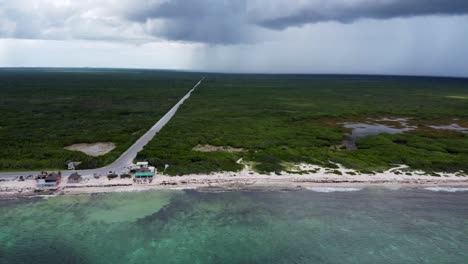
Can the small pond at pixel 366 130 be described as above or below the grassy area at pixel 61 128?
below

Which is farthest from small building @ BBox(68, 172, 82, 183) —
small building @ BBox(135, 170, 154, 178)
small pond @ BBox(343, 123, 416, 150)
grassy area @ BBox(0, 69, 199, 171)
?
small pond @ BBox(343, 123, 416, 150)

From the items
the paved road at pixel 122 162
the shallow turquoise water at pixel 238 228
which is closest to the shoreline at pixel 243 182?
the shallow turquoise water at pixel 238 228

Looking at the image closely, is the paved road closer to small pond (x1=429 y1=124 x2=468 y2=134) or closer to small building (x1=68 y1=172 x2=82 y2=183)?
small building (x1=68 y1=172 x2=82 y2=183)

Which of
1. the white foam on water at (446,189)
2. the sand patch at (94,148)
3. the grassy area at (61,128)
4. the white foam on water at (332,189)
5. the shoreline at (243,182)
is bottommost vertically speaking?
the white foam on water at (446,189)

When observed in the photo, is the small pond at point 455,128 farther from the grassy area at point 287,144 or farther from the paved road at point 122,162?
the paved road at point 122,162

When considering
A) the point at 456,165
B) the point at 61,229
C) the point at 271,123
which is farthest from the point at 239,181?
the point at 271,123

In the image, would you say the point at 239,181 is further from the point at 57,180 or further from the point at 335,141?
the point at 335,141
